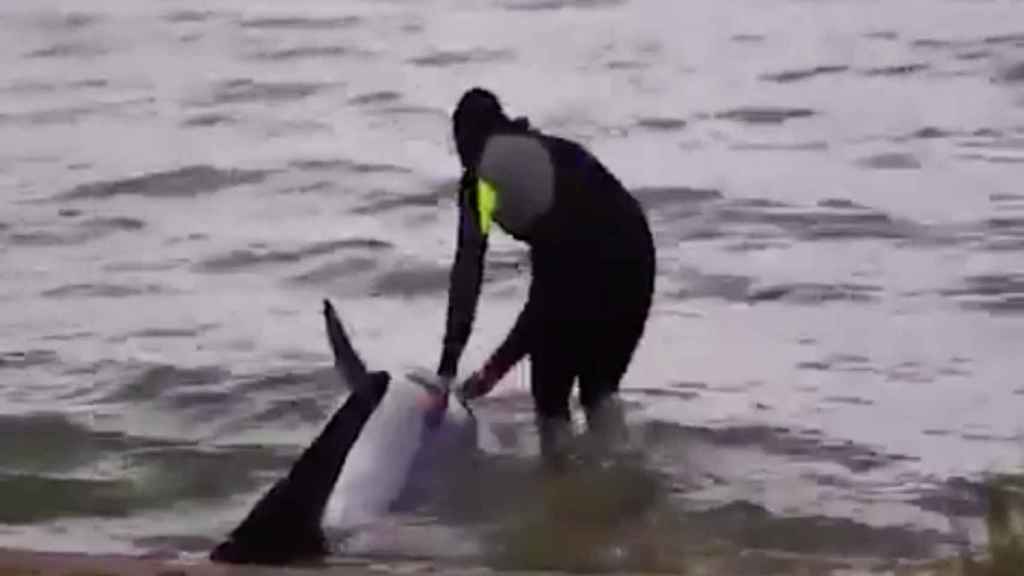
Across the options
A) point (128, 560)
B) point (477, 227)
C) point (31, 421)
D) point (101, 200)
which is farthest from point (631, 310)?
point (101, 200)

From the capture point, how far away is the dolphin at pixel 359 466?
570cm

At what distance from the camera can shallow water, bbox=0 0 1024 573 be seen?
742 cm

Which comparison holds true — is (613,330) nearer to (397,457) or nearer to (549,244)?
(549,244)

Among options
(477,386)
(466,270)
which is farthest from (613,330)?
(466,270)

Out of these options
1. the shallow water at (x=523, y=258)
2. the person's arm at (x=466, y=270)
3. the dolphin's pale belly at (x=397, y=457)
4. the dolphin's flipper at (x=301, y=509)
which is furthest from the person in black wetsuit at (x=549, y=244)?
the dolphin's flipper at (x=301, y=509)

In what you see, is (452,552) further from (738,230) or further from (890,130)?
(890,130)

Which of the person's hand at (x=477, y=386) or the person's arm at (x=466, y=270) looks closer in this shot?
the person's arm at (x=466, y=270)

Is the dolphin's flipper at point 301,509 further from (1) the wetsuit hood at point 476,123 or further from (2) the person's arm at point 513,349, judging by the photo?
(1) the wetsuit hood at point 476,123

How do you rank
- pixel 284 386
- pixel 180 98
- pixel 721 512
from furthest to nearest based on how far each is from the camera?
1. pixel 180 98
2. pixel 284 386
3. pixel 721 512

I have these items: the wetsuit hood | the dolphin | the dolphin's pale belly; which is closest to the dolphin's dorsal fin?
the dolphin

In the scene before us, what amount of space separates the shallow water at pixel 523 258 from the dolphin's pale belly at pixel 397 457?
0.37 ft

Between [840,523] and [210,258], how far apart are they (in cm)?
466

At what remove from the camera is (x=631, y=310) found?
731 cm

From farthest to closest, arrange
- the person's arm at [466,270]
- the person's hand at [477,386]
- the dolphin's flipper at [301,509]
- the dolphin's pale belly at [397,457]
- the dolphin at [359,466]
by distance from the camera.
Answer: the person's hand at [477,386] < the person's arm at [466,270] < the dolphin's pale belly at [397,457] < the dolphin at [359,466] < the dolphin's flipper at [301,509]
